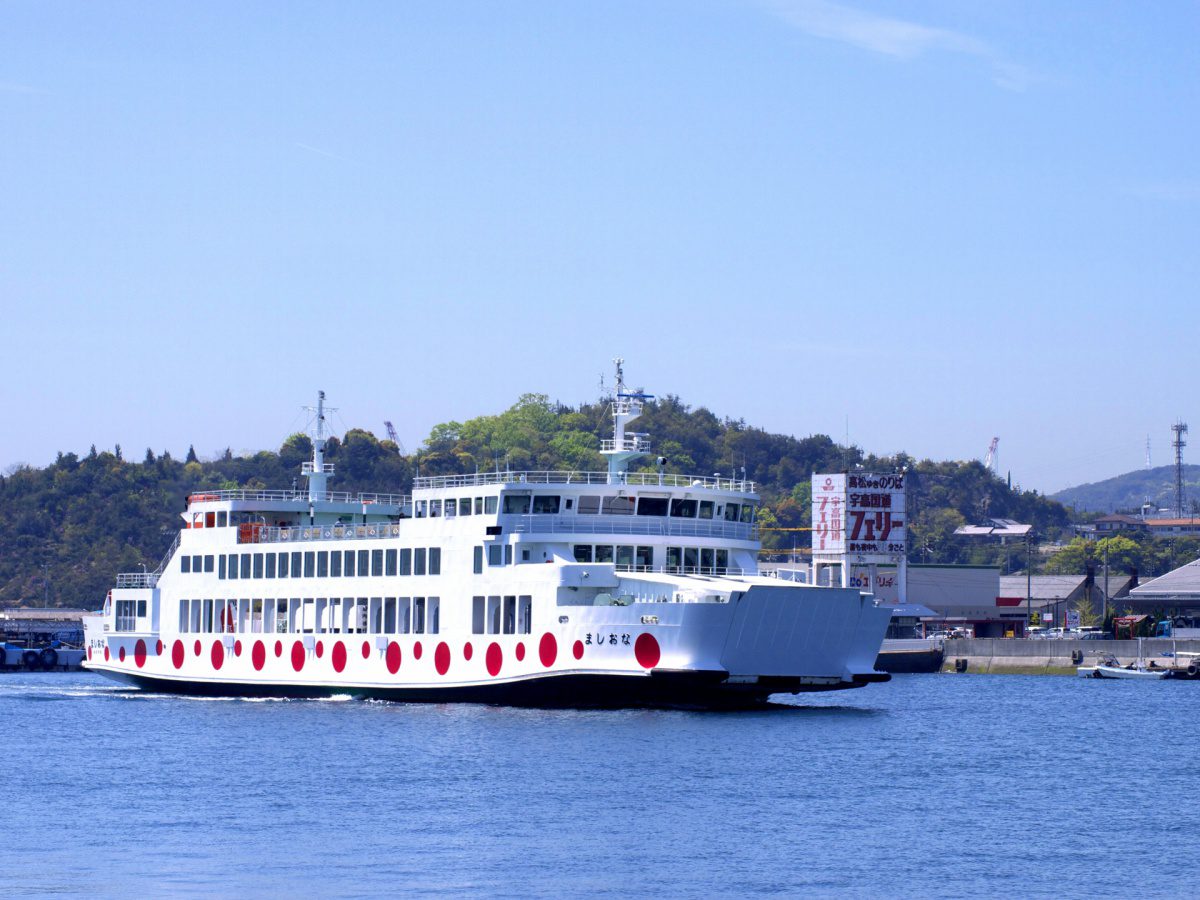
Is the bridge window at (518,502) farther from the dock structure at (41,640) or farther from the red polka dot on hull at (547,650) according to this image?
the dock structure at (41,640)

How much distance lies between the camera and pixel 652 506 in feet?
188

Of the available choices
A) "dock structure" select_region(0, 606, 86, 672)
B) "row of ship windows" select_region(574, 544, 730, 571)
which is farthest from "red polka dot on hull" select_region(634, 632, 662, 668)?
"dock structure" select_region(0, 606, 86, 672)

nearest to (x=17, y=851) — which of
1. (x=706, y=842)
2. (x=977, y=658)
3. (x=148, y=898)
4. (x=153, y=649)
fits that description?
(x=148, y=898)

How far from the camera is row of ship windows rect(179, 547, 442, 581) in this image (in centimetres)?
5941

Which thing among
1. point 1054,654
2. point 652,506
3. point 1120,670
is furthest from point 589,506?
point 1054,654

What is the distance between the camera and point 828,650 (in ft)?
178

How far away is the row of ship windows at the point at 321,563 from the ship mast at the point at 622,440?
6.22m

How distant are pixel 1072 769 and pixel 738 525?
55.7 ft

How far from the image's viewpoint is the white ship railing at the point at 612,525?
56188 mm

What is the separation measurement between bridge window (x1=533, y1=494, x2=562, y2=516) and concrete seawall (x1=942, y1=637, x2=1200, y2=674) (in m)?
51.1

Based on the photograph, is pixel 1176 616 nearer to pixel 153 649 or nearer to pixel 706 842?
pixel 153 649

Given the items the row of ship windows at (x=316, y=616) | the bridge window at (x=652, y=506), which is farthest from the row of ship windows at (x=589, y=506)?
the row of ship windows at (x=316, y=616)

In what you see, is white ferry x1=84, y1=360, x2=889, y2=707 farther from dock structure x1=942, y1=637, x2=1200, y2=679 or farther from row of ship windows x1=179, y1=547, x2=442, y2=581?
dock structure x1=942, y1=637, x2=1200, y2=679

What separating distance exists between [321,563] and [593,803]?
27603 mm
